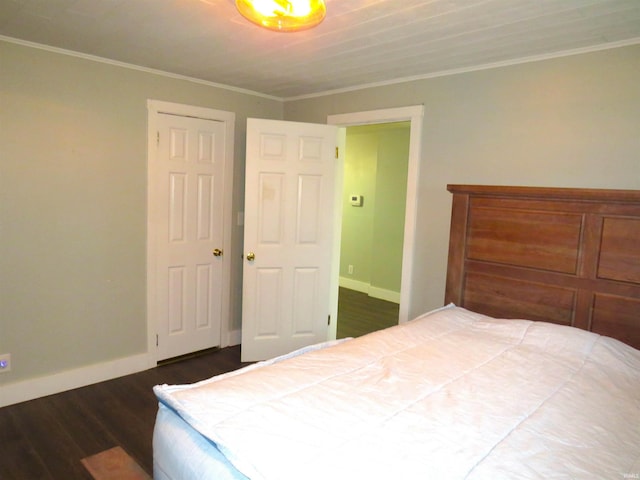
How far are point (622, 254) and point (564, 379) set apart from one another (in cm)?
83

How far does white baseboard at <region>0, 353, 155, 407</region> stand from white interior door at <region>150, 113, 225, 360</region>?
224mm

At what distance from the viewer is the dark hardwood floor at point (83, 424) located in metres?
2.25

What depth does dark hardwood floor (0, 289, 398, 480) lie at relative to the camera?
88.7 inches

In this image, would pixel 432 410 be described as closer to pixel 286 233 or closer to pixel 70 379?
pixel 286 233

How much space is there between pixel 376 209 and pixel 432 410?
16.1 feet

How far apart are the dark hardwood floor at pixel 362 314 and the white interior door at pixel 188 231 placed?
4.95ft

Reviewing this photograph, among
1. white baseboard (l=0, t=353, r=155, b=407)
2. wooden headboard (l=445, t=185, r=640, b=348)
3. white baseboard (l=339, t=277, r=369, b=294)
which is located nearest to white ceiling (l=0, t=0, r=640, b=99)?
wooden headboard (l=445, t=185, r=640, b=348)

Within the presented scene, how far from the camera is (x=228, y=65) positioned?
302cm

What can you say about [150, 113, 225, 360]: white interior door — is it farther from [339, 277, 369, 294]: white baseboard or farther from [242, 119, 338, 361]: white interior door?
[339, 277, 369, 294]: white baseboard

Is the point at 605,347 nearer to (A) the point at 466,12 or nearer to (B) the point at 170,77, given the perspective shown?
(A) the point at 466,12

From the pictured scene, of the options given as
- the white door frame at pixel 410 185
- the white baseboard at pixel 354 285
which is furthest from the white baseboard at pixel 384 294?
the white door frame at pixel 410 185

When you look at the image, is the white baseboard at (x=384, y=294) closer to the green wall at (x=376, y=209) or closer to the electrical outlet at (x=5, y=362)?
the green wall at (x=376, y=209)

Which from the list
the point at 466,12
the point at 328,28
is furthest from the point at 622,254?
the point at 328,28

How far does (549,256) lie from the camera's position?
237cm
